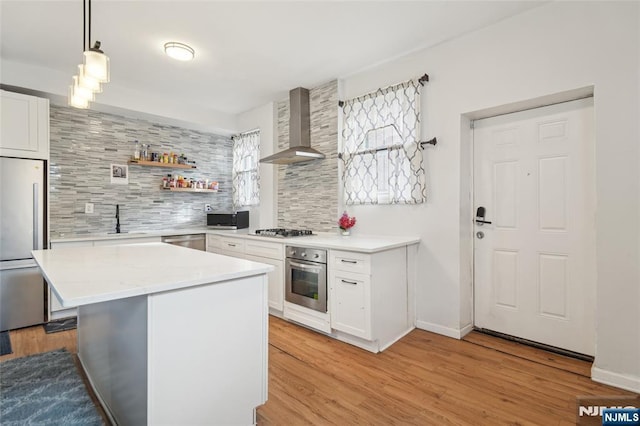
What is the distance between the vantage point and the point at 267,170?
179 inches

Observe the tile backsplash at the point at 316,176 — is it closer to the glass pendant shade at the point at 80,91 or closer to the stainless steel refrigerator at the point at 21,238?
the glass pendant shade at the point at 80,91

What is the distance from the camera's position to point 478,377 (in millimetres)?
2115

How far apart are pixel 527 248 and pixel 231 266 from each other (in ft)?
7.89

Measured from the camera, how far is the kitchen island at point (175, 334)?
1.27 meters

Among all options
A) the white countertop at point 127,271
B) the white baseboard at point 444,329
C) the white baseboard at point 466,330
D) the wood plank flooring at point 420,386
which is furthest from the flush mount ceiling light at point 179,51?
the white baseboard at point 466,330

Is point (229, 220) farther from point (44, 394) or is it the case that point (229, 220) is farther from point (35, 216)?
point (44, 394)

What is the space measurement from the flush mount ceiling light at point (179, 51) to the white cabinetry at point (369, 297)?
7.67 ft

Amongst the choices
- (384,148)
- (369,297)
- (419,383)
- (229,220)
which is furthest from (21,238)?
(419,383)

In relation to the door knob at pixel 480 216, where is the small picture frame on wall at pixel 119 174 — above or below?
above

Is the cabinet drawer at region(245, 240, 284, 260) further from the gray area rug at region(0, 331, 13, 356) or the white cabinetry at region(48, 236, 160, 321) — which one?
the gray area rug at region(0, 331, 13, 356)

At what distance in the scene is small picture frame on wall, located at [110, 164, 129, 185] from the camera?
412 cm

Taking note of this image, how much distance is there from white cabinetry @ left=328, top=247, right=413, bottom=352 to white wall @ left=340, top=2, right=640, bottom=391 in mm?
332
